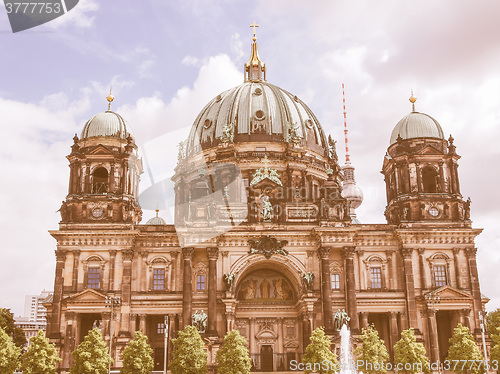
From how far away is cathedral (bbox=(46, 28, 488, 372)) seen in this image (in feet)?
202

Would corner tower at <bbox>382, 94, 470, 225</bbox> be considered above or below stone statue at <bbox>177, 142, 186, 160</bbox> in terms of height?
below

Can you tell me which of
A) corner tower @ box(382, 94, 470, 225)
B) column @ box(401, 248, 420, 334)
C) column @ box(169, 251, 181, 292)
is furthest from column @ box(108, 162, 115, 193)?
column @ box(401, 248, 420, 334)

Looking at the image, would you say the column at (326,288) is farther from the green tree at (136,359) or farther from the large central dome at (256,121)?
the large central dome at (256,121)

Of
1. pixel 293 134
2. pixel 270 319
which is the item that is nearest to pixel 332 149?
pixel 293 134

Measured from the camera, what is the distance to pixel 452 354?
186 ft

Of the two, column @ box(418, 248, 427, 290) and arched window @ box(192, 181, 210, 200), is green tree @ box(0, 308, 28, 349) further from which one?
column @ box(418, 248, 427, 290)

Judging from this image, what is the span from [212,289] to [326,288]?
1083 centimetres

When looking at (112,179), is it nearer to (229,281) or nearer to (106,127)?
(106,127)

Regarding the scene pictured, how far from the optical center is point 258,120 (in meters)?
78.5

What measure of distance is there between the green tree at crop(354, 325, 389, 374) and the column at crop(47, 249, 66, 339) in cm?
2725

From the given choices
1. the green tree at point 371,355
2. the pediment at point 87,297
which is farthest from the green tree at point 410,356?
the pediment at point 87,297

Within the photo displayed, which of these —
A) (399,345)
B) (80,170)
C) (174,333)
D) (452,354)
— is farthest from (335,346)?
(80,170)

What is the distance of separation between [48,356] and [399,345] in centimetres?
2940

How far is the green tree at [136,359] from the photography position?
54.0m
